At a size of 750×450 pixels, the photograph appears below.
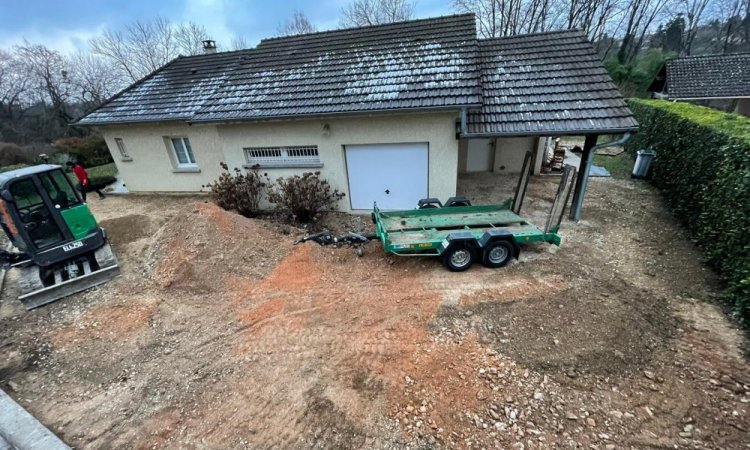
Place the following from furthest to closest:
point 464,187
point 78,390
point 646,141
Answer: point 646,141, point 464,187, point 78,390

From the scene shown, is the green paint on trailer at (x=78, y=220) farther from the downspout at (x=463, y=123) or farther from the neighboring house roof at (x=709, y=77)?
the neighboring house roof at (x=709, y=77)

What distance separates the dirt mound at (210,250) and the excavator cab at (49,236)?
1136mm

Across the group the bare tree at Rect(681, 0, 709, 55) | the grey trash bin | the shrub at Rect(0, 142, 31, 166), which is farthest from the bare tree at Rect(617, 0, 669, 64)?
the shrub at Rect(0, 142, 31, 166)

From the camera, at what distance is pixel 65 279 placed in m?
6.34

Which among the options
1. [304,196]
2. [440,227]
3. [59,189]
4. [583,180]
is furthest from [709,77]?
[59,189]

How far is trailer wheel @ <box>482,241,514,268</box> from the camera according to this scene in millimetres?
6035

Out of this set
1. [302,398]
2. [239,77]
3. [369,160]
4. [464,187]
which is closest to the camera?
[302,398]

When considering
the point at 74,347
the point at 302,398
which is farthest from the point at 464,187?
the point at 74,347

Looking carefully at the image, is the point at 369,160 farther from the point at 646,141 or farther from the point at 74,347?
the point at 646,141

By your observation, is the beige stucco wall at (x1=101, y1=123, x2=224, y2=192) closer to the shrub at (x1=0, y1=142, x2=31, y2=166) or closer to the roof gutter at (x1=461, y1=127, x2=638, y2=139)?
the roof gutter at (x1=461, y1=127, x2=638, y2=139)

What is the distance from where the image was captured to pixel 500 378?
391cm

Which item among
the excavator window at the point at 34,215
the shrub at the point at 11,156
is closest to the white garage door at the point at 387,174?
the excavator window at the point at 34,215

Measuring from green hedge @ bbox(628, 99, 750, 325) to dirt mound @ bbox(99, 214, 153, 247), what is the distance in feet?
40.6

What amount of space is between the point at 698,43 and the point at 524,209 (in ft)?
156
